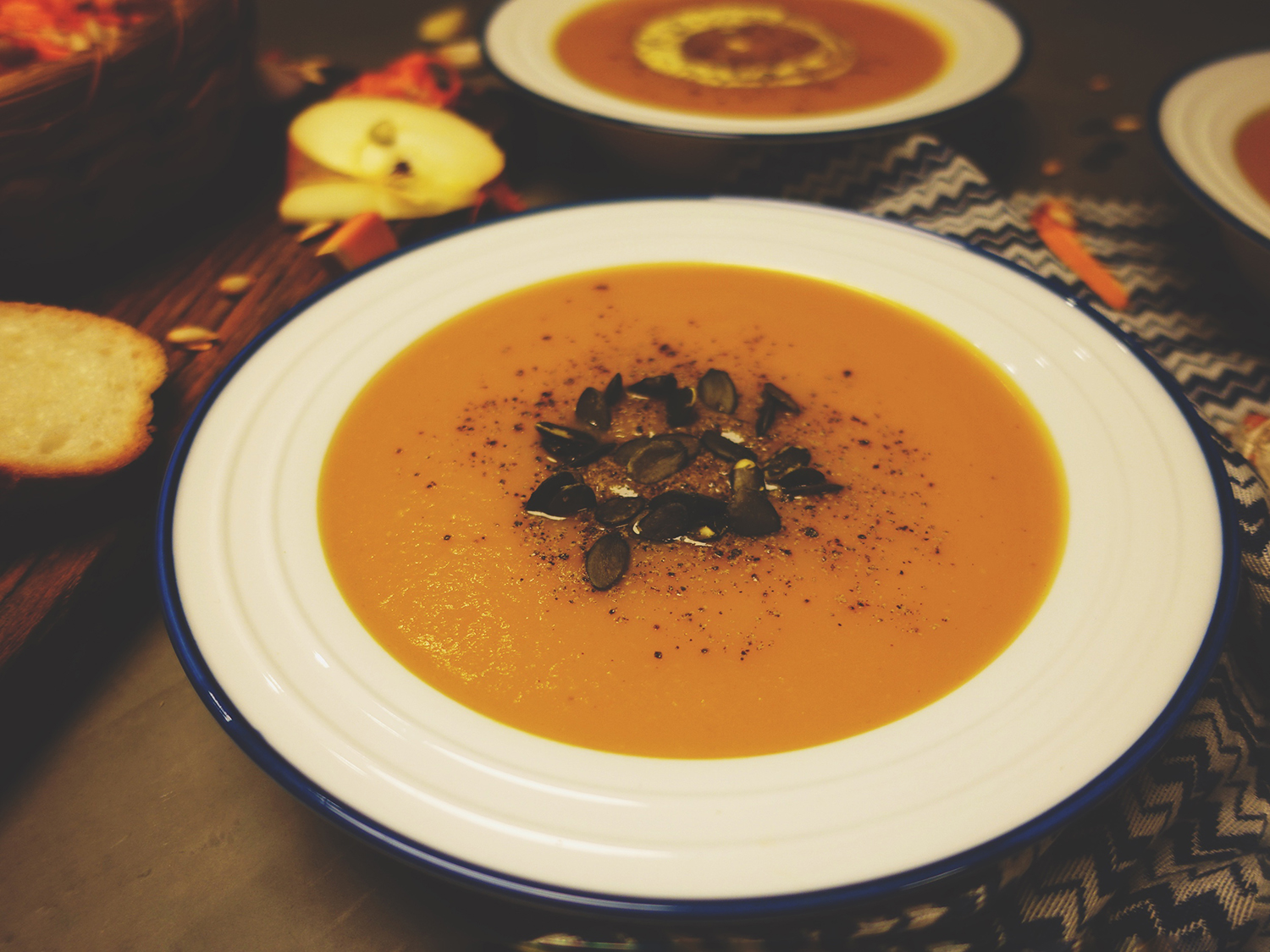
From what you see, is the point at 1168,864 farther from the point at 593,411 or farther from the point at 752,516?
the point at 593,411

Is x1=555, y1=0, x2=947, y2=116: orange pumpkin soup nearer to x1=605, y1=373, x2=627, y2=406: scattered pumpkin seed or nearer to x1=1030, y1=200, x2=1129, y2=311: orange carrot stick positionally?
x1=1030, y1=200, x2=1129, y2=311: orange carrot stick

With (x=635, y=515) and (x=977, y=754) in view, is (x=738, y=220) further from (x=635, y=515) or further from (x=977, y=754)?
(x=977, y=754)

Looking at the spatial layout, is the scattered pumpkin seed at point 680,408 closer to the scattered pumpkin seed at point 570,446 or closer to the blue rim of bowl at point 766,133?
the scattered pumpkin seed at point 570,446

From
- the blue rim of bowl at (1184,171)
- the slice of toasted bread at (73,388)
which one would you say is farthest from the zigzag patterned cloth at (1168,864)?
the slice of toasted bread at (73,388)

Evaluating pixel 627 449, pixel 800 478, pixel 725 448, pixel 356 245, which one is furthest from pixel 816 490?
pixel 356 245

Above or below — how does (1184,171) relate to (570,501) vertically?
above
